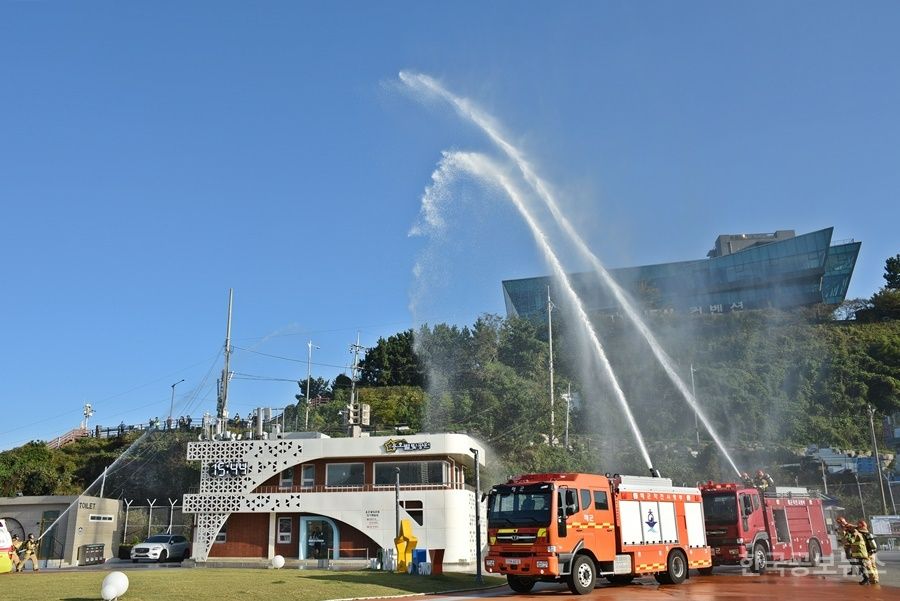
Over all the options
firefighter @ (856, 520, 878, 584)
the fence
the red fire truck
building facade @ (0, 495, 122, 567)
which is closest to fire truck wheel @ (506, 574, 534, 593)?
the red fire truck

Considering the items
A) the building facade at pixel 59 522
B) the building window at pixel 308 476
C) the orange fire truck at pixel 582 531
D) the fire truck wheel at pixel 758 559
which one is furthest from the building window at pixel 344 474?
the fire truck wheel at pixel 758 559

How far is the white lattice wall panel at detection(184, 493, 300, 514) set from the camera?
39531 mm

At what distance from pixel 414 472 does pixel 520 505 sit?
19.6 metres

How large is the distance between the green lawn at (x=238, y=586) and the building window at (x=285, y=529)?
14123 millimetres

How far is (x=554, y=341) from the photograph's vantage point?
86.1 metres

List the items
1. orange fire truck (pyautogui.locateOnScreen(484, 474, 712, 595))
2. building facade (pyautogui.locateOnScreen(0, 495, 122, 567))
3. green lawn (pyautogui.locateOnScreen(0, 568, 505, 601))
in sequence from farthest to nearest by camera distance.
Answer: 1. building facade (pyautogui.locateOnScreen(0, 495, 122, 567))
2. orange fire truck (pyautogui.locateOnScreen(484, 474, 712, 595))
3. green lawn (pyautogui.locateOnScreen(0, 568, 505, 601))

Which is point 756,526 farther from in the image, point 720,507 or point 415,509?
point 415,509

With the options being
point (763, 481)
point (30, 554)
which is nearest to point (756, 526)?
point (763, 481)

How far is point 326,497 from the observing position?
39.2 meters

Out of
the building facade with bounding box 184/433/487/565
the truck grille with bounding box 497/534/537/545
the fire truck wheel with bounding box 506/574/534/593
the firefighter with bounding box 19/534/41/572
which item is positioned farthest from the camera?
the building facade with bounding box 184/433/487/565

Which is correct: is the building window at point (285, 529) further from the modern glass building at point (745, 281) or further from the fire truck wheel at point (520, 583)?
the modern glass building at point (745, 281)

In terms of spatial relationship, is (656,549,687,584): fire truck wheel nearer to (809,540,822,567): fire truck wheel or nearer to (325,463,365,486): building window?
(809,540,822,567): fire truck wheel

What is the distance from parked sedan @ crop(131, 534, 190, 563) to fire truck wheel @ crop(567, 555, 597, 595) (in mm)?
29821

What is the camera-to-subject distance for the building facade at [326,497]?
38.3m
